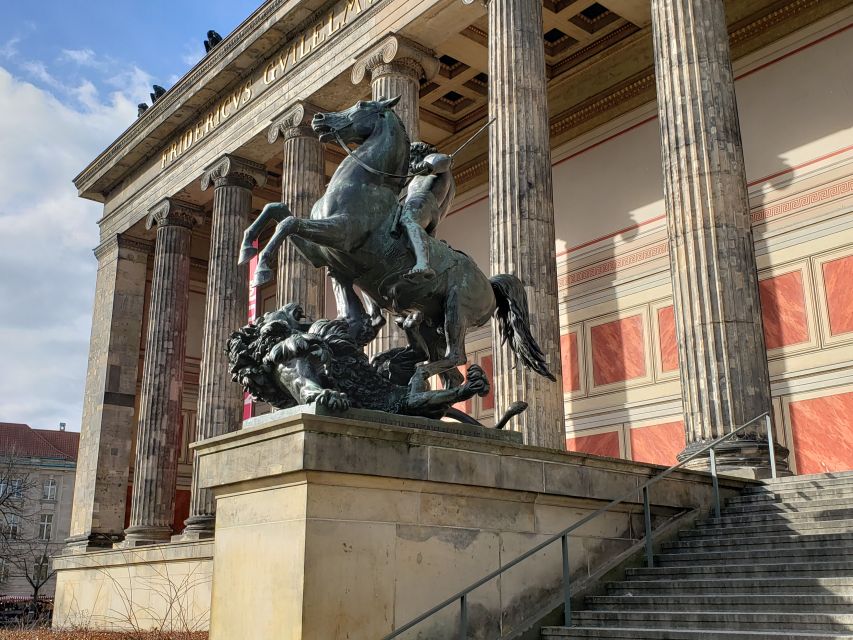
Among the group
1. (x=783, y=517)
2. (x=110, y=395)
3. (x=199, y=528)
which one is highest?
(x=110, y=395)

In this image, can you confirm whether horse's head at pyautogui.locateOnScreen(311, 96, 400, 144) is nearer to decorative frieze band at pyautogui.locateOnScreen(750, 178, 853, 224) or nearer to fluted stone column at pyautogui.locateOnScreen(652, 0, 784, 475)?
fluted stone column at pyautogui.locateOnScreen(652, 0, 784, 475)

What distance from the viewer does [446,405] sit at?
7543 millimetres

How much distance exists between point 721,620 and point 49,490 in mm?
69957

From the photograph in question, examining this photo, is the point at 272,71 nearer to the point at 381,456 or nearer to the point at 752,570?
the point at 381,456

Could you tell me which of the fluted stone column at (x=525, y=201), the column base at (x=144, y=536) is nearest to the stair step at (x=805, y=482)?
the fluted stone column at (x=525, y=201)

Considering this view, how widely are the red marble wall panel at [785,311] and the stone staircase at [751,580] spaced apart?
8.33 metres

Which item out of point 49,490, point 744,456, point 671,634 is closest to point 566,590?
point 671,634

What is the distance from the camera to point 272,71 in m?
23.5

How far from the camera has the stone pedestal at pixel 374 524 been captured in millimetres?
6113

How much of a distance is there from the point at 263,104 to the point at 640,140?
9.82m

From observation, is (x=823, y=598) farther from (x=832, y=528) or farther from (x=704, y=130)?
(x=704, y=130)

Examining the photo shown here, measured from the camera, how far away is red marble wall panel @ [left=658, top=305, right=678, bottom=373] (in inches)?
758

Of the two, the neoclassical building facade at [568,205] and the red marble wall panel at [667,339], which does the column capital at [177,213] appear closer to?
the neoclassical building facade at [568,205]

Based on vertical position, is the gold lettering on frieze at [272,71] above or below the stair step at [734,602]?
above
